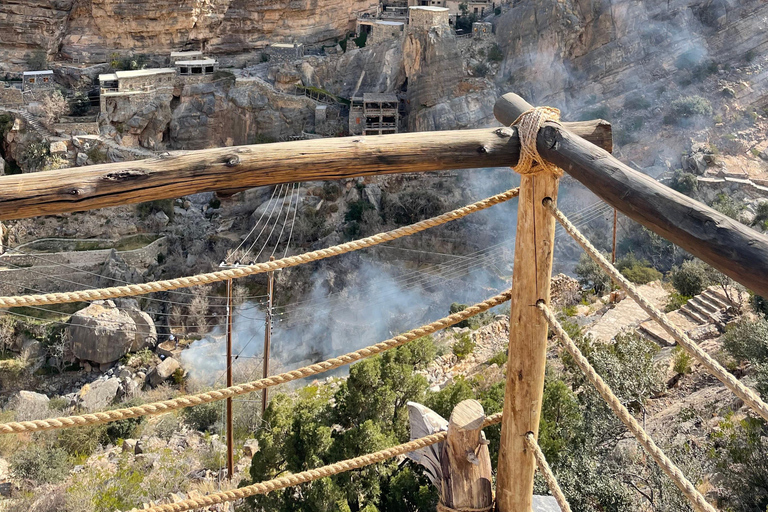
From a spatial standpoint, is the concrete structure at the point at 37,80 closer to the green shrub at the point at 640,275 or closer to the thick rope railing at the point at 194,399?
the green shrub at the point at 640,275

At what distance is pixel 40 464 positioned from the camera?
7.87 metres

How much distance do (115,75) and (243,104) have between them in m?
3.73

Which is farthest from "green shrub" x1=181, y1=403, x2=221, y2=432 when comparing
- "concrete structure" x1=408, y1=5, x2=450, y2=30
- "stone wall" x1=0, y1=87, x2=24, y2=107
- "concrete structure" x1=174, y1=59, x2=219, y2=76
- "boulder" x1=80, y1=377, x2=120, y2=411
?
"stone wall" x1=0, y1=87, x2=24, y2=107

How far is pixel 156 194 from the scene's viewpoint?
5.13ft

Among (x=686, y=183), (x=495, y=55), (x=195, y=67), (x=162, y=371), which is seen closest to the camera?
(x=162, y=371)

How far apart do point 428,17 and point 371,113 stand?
3200 mm

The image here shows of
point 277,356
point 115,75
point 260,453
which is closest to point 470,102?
point 277,356

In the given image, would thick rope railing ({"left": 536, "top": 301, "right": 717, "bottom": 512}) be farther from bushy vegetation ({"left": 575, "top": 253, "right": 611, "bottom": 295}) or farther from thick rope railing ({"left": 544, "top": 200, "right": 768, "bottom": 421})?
bushy vegetation ({"left": 575, "top": 253, "right": 611, "bottom": 295})

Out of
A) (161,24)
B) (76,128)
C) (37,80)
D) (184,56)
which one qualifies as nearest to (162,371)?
(76,128)

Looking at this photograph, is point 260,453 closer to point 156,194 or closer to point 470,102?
point 156,194

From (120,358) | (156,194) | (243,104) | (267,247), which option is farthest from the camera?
(243,104)

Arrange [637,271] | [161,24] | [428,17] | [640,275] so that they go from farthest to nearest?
[161,24], [428,17], [637,271], [640,275]

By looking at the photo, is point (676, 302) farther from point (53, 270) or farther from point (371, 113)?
point (53, 270)

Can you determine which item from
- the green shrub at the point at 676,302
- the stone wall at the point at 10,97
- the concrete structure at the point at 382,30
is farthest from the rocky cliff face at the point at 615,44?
the stone wall at the point at 10,97
